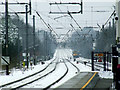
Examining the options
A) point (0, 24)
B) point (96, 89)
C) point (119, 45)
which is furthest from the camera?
point (0, 24)

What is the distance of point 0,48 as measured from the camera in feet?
158

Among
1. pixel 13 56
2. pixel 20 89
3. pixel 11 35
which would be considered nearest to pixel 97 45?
pixel 11 35

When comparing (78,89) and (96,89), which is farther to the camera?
(96,89)

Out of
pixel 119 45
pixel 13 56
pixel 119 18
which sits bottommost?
pixel 13 56

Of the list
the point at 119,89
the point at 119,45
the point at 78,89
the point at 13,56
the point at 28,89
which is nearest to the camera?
the point at 119,89

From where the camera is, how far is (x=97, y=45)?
95.9 metres

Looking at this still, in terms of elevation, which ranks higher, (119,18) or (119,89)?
(119,18)

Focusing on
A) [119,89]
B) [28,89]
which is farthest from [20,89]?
[119,89]

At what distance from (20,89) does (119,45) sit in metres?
8.61

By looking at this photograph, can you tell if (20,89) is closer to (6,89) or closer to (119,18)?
(6,89)

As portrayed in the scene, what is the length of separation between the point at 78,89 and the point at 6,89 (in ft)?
19.0

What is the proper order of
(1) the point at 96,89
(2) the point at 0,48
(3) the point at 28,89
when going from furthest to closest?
(2) the point at 0,48, (3) the point at 28,89, (1) the point at 96,89

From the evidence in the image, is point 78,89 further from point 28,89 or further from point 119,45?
point 28,89

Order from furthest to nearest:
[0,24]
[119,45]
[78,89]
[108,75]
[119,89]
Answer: [0,24] < [108,75] < [78,89] < [119,45] < [119,89]
